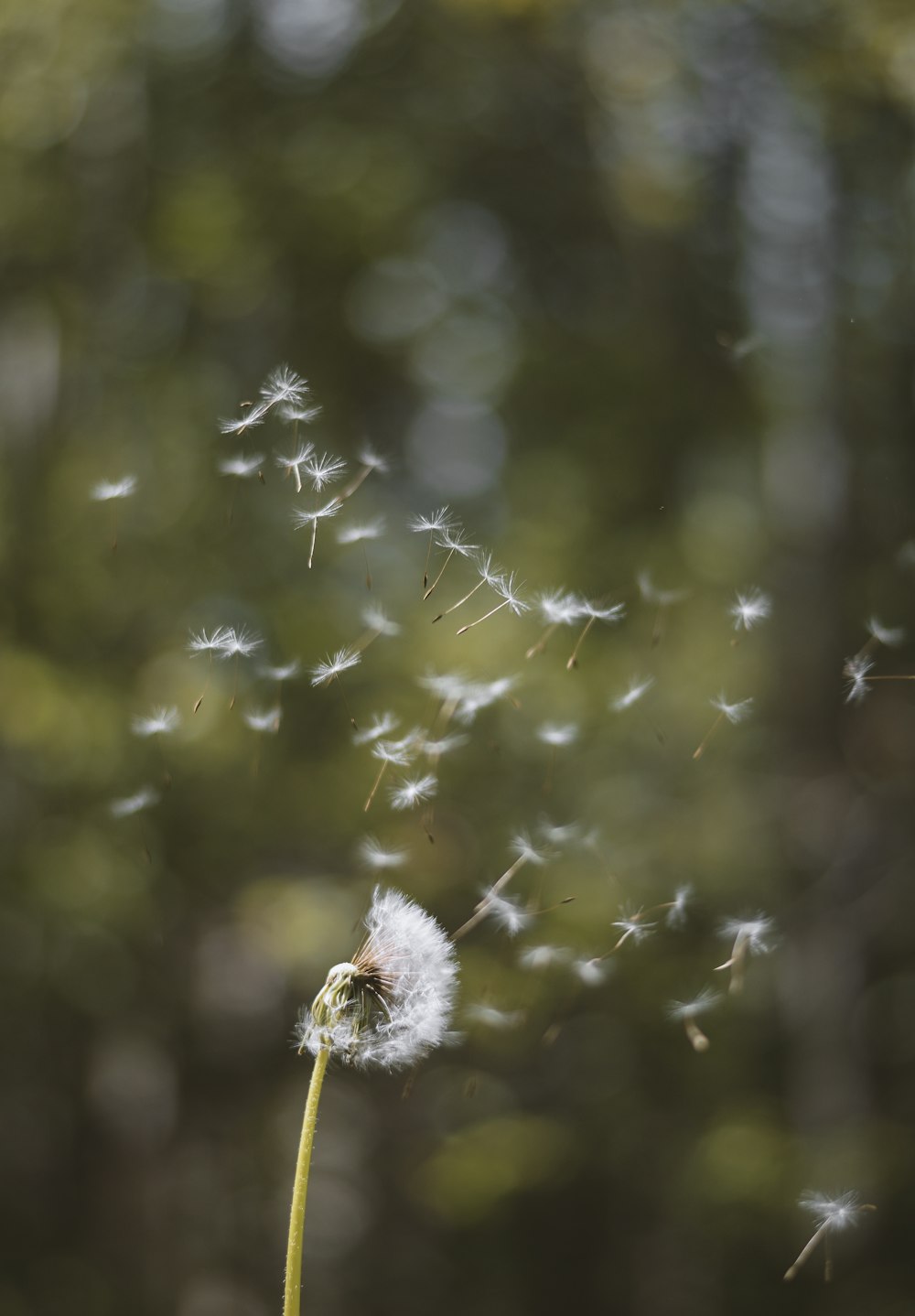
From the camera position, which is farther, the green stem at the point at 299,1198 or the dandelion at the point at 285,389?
the dandelion at the point at 285,389

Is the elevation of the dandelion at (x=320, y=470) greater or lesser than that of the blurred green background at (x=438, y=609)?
greater

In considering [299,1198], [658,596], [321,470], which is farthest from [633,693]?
[299,1198]

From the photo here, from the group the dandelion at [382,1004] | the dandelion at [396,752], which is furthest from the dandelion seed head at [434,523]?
the dandelion at [382,1004]

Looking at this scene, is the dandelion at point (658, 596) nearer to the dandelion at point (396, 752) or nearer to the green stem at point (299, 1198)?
the dandelion at point (396, 752)

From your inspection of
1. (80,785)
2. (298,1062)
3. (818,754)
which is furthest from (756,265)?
(298,1062)

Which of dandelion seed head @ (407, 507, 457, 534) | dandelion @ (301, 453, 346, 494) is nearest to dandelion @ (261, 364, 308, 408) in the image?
dandelion @ (301, 453, 346, 494)

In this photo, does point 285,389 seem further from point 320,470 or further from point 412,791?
point 412,791
